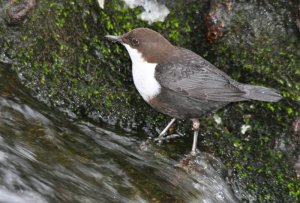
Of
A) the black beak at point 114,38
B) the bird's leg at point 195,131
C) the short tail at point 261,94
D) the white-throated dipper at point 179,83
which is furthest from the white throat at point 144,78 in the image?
the short tail at point 261,94

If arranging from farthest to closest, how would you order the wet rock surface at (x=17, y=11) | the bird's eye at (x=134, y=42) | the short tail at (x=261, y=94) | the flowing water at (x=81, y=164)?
1. the wet rock surface at (x=17, y=11)
2. the bird's eye at (x=134, y=42)
3. the short tail at (x=261, y=94)
4. the flowing water at (x=81, y=164)

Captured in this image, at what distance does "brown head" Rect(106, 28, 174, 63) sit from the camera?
498 centimetres

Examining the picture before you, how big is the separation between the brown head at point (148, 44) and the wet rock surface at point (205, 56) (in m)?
0.39

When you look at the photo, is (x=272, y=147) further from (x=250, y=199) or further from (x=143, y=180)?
(x=143, y=180)

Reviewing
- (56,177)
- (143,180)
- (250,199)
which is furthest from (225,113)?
(56,177)

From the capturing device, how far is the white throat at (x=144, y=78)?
4.79 m

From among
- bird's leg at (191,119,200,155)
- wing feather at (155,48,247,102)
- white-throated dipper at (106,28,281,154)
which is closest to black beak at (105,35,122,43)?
white-throated dipper at (106,28,281,154)

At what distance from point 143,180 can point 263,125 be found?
1861 mm

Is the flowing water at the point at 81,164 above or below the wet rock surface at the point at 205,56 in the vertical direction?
below

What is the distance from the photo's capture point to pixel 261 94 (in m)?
4.91

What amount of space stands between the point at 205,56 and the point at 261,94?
0.98 m

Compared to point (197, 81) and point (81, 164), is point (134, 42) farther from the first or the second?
point (81, 164)

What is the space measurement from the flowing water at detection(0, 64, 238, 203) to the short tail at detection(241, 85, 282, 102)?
67 centimetres

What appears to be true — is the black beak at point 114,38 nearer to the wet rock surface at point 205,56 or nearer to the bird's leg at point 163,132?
the wet rock surface at point 205,56
